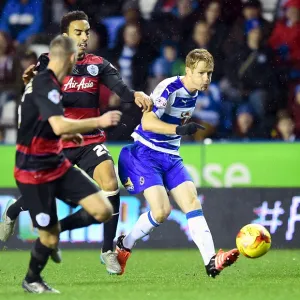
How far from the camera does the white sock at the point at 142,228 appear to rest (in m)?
8.56

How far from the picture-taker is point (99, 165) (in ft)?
28.7

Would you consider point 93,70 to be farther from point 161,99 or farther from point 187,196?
point 187,196

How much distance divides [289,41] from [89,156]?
575 centimetres

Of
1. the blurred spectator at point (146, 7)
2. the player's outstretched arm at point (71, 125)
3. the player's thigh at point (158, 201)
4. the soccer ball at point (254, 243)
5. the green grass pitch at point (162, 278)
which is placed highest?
the blurred spectator at point (146, 7)

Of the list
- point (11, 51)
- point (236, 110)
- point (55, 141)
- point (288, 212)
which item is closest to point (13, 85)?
point (11, 51)

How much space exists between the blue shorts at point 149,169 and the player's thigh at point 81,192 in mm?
1255

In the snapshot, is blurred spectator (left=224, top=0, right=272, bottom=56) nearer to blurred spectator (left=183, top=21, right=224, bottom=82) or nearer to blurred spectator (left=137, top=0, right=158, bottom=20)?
blurred spectator (left=183, top=21, right=224, bottom=82)

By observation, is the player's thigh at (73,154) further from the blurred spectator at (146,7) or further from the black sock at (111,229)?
the blurred spectator at (146,7)

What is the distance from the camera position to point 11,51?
13.5m

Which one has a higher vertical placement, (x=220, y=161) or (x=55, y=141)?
(x=55, y=141)

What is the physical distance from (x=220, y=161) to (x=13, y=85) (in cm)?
310

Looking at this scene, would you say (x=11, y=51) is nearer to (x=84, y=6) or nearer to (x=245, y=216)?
(x=84, y=6)

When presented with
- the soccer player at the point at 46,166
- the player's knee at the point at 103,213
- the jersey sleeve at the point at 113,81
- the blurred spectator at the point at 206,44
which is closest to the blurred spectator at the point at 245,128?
the blurred spectator at the point at 206,44

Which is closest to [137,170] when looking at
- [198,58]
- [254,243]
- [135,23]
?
[198,58]
